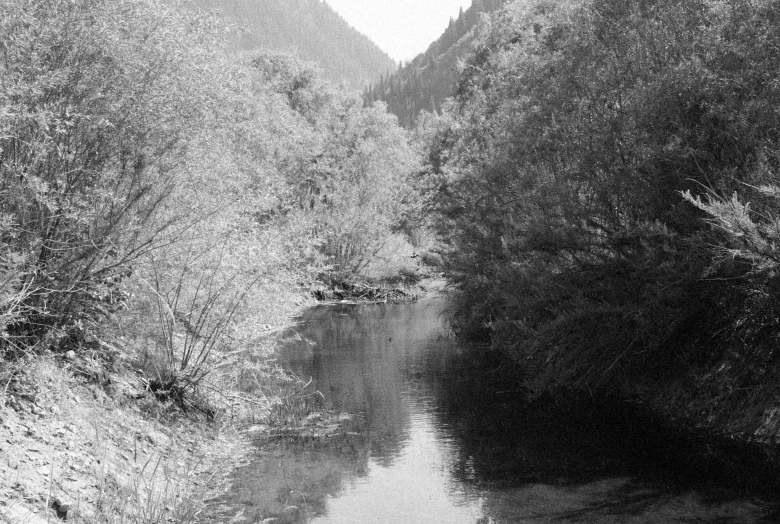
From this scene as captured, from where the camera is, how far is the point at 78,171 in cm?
1024

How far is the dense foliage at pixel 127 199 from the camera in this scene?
9.08 meters

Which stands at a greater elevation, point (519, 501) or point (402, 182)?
point (402, 182)

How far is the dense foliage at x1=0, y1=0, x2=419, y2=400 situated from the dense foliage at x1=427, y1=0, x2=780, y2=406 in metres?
5.34

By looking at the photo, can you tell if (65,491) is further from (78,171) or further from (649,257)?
(649,257)

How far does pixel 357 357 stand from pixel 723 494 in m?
12.0

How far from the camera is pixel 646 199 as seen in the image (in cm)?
1309

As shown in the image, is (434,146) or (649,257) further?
(434,146)

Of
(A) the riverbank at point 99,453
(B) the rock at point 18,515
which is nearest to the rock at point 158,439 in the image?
(A) the riverbank at point 99,453

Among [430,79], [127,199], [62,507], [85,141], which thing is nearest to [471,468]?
[62,507]

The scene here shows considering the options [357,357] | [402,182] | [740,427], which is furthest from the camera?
[402,182]

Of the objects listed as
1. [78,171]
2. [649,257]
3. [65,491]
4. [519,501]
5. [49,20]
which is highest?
[49,20]

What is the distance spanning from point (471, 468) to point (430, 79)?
579 feet

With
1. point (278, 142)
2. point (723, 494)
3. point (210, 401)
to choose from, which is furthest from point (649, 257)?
point (278, 142)

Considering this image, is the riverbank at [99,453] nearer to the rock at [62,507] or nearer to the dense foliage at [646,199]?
the rock at [62,507]
